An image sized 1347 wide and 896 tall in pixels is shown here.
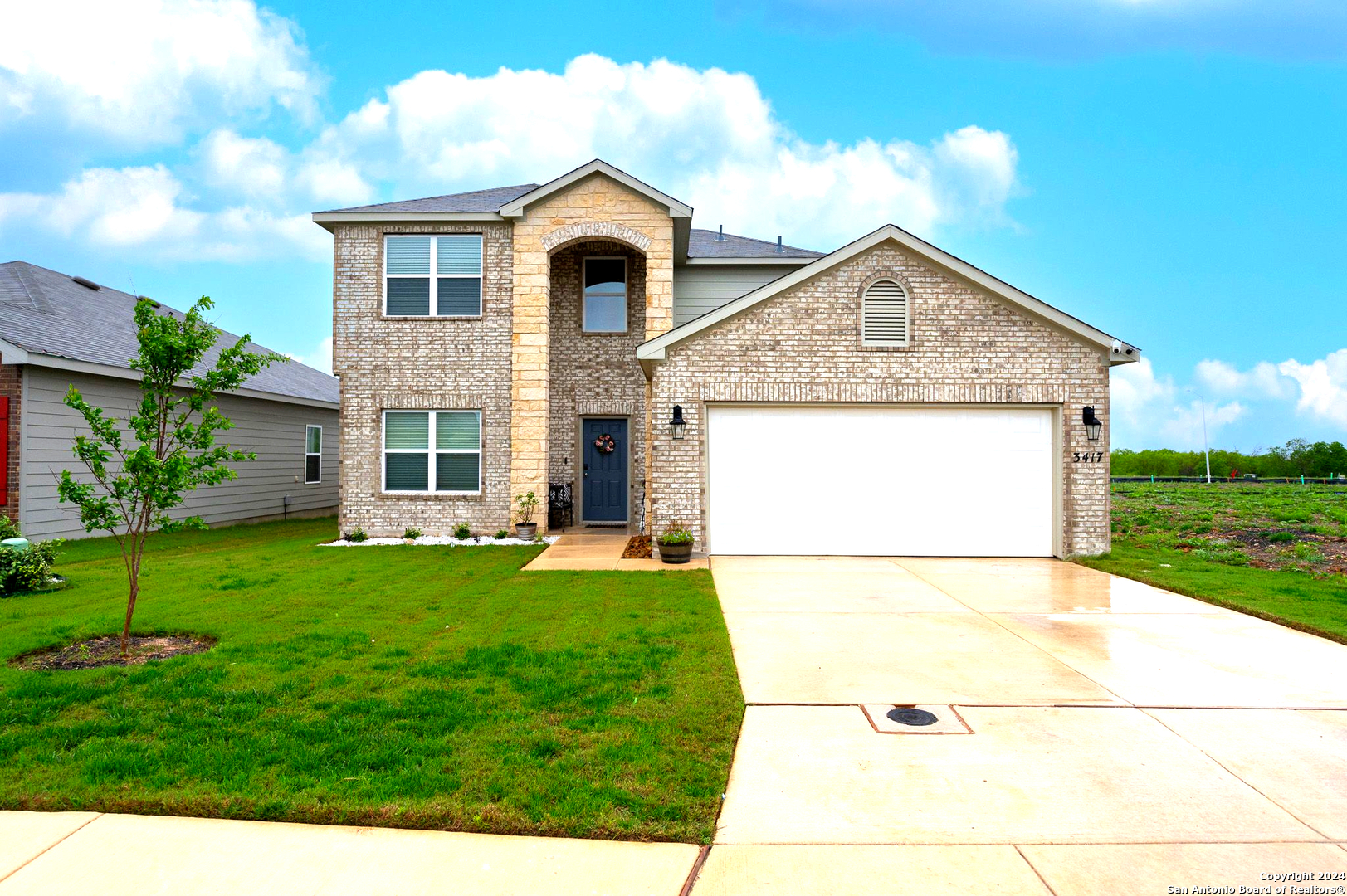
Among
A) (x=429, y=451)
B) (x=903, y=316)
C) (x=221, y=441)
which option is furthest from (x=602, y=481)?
(x=221, y=441)

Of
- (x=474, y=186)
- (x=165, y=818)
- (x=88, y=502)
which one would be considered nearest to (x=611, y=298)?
(x=474, y=186)

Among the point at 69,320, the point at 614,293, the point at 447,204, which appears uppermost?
the point at 447,204

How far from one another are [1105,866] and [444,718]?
3.46m

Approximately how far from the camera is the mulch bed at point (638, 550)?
11.1 meters

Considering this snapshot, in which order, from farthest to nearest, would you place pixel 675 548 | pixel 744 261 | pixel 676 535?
pixel 744 261 < pixel 676 535 < pixel 675 548

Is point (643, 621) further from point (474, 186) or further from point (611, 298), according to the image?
point (474, 186)

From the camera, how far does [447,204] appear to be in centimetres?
1420

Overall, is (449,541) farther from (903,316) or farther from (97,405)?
(903,316)

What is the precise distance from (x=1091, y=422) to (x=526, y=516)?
9973mm

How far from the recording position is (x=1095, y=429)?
11109 mm

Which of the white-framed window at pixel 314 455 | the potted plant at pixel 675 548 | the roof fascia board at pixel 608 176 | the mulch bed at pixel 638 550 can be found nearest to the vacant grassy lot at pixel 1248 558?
the potted plant at pixel 675 548

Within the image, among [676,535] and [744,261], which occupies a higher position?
[744,261]

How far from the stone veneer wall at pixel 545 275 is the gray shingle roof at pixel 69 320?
5928 mm

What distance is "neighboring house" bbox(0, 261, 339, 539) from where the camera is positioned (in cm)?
1198
